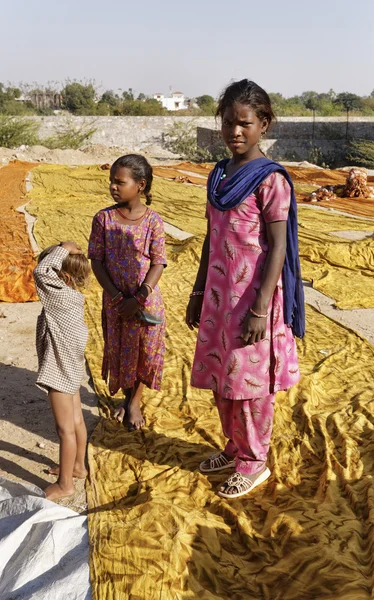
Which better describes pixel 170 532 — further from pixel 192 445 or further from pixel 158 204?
pixel 158 204

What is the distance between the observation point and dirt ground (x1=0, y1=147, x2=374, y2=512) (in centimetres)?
314

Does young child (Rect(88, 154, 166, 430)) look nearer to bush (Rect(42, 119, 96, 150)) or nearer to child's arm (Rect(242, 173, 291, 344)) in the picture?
child's arm (Rect(242, 173, 291, 344))

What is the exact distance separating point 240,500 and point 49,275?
1.28m

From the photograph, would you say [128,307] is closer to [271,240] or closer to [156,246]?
[156,246]

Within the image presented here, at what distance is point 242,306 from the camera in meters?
2.50

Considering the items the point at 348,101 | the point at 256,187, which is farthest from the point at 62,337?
the point at 348,101

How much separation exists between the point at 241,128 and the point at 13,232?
680cm

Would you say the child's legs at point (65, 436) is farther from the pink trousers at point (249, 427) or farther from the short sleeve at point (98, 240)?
the short sleeve at point (98, 240)

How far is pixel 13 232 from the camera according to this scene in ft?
28.6

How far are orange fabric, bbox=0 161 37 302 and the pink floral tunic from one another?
9.54ft

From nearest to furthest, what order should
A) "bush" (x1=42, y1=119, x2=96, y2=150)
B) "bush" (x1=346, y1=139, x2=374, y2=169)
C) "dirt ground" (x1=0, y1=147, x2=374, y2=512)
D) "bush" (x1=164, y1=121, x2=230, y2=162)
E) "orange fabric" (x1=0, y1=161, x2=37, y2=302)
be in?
"dirt ground" (x1=0, y1=147, x2=374, y2=512) < "orange fabric" (x1=0, y1=161, x2=37, y2=302) < "bush" (x1=346, y1=139, x2=374, y2=169) < "bush" (x1=42, y1=119, x2=96, y2=150) < "bush" (x1=164, y1=121, x2=230, y2=162)

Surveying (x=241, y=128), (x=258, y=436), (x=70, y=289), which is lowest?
(x=258, y=436)

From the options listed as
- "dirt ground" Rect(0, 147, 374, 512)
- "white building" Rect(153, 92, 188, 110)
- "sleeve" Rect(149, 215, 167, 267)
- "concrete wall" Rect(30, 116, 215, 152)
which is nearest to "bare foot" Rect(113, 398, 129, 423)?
"dirt ground" Rect(0, 147, 374, 512)

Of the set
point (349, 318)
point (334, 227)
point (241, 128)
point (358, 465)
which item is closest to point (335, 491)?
point (358, 465)
